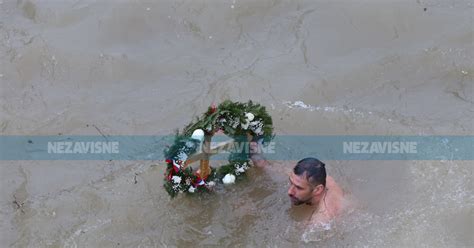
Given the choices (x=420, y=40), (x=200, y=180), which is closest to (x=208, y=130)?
(x=200, y=180)

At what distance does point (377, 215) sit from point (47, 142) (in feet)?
12.6

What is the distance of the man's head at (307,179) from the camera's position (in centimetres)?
505

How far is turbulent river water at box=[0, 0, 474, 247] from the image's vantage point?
559 cm

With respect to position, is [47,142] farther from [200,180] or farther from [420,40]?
[420,40]

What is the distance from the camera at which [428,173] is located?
5.95m

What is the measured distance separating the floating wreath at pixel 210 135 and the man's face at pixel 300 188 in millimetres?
752

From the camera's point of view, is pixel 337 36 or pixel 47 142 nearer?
pixel 47 142
